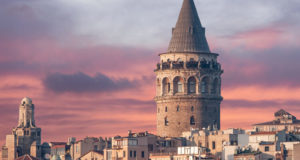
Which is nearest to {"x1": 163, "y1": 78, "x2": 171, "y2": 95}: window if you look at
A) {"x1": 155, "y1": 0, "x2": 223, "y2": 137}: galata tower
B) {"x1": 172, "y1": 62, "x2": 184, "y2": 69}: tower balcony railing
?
{"x1": 155, "y1": 0, "x2": 223, "y2": 137}: galata tower

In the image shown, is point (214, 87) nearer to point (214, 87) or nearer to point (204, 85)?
point (214, 87)

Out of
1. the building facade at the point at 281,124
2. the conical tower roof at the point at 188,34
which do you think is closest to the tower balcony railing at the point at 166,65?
the conical tower roof at the point at 188,34

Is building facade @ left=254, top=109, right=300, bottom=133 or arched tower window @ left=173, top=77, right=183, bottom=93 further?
building facade @ left=254, top=109, right=300, bottom=133

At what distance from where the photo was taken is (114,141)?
170500 millimetres

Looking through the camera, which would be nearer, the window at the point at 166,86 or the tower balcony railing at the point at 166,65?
the window at the point at 166,86

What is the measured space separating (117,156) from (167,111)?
1575 cm

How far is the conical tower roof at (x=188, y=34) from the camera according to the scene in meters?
179

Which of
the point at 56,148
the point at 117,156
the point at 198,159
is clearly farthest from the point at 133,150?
the point at 56,148

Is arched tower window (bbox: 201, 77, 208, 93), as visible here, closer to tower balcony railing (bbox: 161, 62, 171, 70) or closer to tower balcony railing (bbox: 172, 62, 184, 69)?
tower balcony railing (bbox: 172, 62, 184, 69)

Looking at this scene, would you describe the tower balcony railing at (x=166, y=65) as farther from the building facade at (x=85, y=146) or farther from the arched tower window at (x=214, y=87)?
the building facade at (x=85, y=146)

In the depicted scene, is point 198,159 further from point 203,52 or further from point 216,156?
point 203,52

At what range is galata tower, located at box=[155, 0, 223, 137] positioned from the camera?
6988 inches

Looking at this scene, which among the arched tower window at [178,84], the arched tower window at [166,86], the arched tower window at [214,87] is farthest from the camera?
the arched tower window at [214,87]

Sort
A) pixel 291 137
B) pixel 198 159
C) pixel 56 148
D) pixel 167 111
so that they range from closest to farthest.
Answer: pixel 198 159, pixel 291 137, pixel 167 111, pixel 56 148
